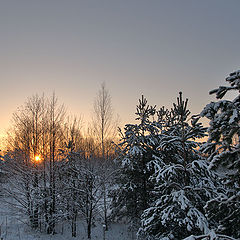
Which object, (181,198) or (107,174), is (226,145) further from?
(107,174)

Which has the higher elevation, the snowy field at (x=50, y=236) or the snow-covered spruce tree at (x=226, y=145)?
the snow-covered spruce tree at (x=226, y=145)

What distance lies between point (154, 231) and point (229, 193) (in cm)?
497

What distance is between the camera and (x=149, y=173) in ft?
36.6

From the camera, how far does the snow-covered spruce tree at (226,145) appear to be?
3756 mm

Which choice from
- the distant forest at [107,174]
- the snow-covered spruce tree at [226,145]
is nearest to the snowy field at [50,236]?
the distant forest at [107,174]

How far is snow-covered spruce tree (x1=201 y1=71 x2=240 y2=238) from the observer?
3756 millimetres

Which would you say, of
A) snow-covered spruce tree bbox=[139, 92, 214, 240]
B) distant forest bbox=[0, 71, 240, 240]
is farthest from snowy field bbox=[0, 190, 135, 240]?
snow-covered spruce tree bbox=[139, 92, 214, 240]

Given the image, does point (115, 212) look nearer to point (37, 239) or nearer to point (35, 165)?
point (37, 239)

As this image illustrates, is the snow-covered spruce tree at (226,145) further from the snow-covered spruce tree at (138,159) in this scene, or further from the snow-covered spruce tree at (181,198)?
the snow-covered spruce tree at (138,159)

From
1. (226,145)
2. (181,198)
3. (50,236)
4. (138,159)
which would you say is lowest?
(50,236)

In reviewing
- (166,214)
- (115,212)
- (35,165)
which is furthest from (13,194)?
(166,214)

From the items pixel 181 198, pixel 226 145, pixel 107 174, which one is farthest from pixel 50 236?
pixel 226 145

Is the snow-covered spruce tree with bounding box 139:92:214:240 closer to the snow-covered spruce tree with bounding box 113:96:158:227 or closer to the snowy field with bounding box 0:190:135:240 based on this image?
the snow-covered spruce tree with bounding box 113:96:158:227

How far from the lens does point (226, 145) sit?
12.5 ft
